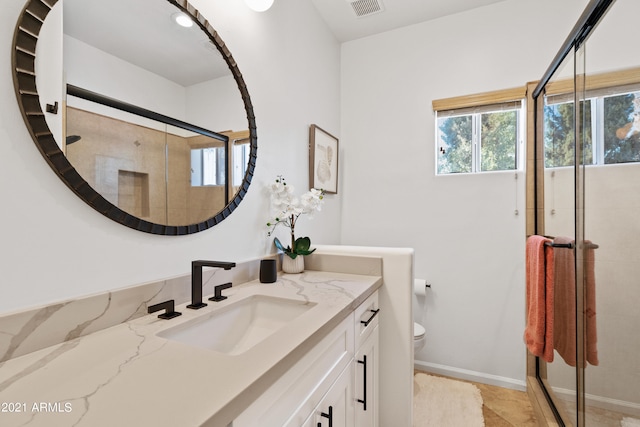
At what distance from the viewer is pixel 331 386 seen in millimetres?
948

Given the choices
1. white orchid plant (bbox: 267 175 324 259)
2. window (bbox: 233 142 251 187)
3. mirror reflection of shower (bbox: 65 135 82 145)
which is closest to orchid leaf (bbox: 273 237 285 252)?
white orchid plant (bbox: 267 175 324 259)

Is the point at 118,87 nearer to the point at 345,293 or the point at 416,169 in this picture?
the point at 345,293

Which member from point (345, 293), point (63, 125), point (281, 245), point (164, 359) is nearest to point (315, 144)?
point (281, 245)

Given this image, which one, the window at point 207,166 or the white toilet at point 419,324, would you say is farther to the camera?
the white toilet at point 419,324

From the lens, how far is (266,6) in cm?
142

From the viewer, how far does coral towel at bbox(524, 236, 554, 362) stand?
159 cm

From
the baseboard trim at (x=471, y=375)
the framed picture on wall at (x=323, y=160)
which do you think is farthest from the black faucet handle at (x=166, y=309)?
the baseboard trim at (x=471, y=375)

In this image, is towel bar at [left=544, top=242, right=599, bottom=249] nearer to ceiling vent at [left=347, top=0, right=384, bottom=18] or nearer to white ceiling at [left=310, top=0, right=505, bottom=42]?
white ceiling at [left=310, top=0, right=505, bottom=42]

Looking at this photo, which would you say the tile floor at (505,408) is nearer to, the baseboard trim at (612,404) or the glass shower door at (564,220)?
the glass shower door at (564,220)

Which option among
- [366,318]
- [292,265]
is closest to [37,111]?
[292,265]

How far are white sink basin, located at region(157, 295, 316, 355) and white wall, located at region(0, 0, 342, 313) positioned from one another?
0.23 meters

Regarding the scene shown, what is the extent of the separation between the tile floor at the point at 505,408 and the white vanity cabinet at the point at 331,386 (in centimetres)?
85

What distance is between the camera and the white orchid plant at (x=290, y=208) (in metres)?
1.60

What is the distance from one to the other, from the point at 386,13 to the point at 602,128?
1.69 meters
